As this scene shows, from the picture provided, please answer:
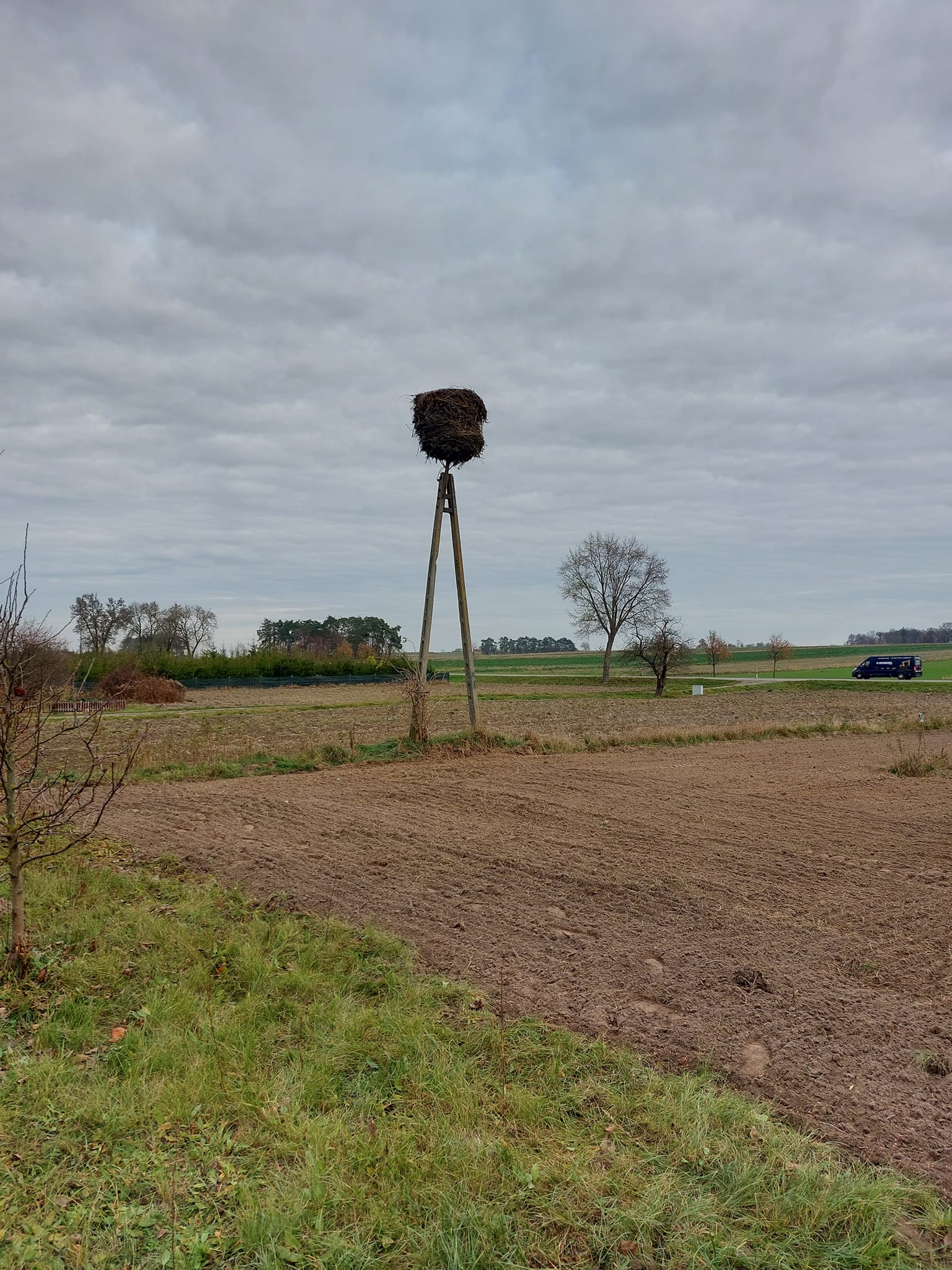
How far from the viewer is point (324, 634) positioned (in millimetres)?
84875

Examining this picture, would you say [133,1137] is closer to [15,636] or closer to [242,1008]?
[242,1008]

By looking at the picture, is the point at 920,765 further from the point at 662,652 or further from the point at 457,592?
the point at 662,652

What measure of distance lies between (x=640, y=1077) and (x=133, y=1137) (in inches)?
82.2

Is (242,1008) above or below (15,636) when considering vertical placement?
below

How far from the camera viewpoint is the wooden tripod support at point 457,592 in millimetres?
12938

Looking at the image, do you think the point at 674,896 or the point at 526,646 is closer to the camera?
the point at 674,896

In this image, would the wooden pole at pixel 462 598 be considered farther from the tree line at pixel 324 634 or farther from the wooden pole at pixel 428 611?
the tree line at pixel 324 634

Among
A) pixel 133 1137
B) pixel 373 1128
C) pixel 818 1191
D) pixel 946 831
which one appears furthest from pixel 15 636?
pixel 946 831

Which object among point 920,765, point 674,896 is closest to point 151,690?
point 920,765

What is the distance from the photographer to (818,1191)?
8.73ft

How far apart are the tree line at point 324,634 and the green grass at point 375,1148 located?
6613 centimetres

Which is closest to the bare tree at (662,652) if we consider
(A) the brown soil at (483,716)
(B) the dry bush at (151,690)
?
(A) the brown soil at (483,716)

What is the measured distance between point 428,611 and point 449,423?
10.2 ft

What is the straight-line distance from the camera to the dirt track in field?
143 inches
